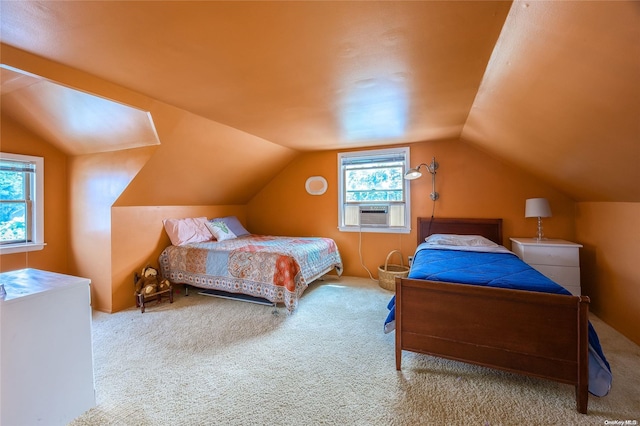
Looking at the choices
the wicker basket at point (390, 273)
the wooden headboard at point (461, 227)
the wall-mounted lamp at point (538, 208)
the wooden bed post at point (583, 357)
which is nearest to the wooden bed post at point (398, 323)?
the wooden bed post at point (583, 357)

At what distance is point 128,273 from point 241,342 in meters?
1.83

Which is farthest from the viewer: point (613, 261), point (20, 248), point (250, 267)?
point (250, 267)

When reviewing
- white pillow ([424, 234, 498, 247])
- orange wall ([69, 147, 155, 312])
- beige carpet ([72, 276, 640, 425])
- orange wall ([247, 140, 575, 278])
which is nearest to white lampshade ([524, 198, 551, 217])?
orange wall ([247, 140, 575, 278])

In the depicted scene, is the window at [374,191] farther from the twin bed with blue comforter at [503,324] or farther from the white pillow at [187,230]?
the white pillow at [187,230]

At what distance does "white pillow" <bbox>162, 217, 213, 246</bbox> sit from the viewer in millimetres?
3623

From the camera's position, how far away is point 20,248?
112 inches

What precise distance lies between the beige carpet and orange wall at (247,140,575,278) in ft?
4.72

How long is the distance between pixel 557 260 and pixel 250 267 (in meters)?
3.39

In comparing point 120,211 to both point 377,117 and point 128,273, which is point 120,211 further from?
A: point 377,117

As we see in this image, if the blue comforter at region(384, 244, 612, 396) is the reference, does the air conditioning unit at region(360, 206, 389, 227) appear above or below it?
above

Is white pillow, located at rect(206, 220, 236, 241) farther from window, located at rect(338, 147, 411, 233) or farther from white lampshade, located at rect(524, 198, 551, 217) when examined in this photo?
white lampshade, located at rect(524, 198, 551, 217)

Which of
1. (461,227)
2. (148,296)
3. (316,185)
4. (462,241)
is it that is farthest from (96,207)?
(461,227)

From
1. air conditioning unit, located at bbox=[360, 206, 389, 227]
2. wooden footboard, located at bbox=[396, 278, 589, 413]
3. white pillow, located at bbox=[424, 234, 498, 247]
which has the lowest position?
wooden footboard, located at bbox=[396, 278, 589, 413]

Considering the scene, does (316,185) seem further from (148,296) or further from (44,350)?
(44,350)
